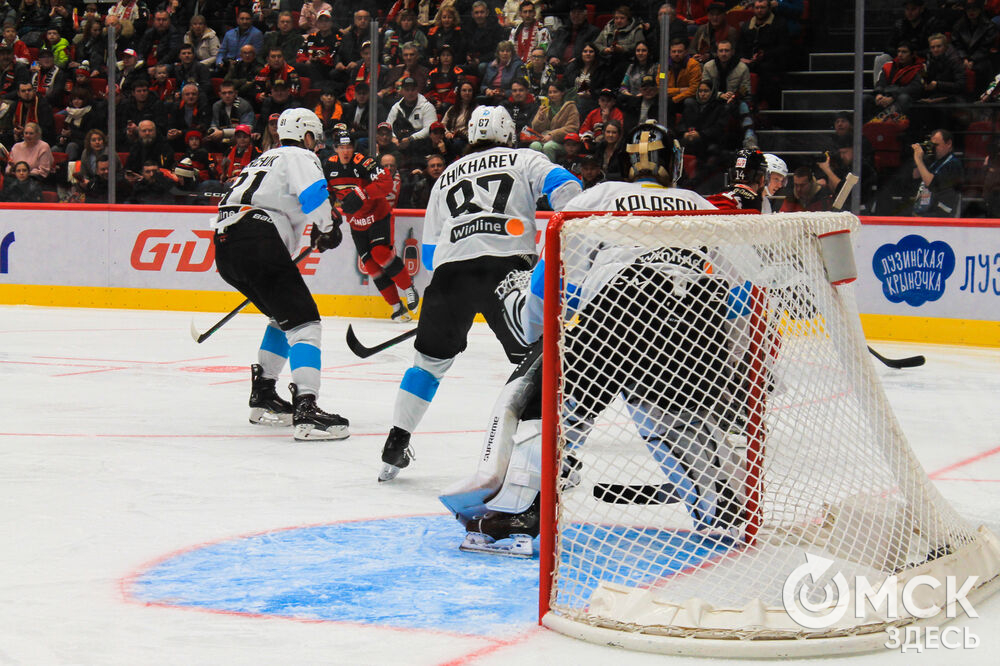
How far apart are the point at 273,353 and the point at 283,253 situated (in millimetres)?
531

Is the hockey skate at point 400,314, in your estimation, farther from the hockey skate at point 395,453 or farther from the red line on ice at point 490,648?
Answer: the red line on ice at point 490,648

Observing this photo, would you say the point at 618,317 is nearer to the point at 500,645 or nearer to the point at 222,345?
the point at 500,645

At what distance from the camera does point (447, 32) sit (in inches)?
434

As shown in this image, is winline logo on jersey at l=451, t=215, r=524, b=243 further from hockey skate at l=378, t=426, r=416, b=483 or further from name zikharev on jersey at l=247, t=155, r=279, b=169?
name zikharev on jersey at l=247, t=155, r=279, b=169

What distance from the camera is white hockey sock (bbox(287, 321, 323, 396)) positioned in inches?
207

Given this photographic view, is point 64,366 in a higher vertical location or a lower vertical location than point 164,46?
lower

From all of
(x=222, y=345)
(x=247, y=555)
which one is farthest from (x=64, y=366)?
(x=247, y=555)

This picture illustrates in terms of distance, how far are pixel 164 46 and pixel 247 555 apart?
10.5 metres

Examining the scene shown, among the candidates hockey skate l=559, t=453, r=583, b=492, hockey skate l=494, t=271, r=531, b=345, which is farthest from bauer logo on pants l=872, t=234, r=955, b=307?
hockey skate l=559, t=453, r=583, b=492

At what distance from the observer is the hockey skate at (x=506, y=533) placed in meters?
3.31

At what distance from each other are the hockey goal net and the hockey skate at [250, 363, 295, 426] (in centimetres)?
269

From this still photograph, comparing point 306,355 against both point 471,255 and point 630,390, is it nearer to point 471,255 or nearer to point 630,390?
point 471,255

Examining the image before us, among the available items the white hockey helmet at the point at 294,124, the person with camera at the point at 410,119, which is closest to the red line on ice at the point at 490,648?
the white hockey helmet at the point at 294,124

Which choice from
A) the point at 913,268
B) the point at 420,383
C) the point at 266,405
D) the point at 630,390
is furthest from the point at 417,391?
the point at 913,268
